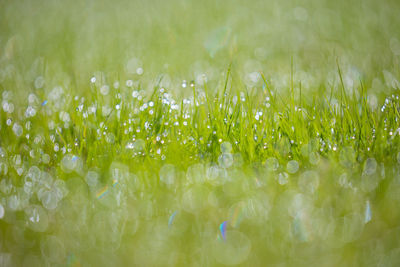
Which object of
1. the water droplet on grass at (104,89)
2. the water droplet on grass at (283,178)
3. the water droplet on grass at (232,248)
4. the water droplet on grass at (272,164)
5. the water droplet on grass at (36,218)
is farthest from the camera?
the water droplet on grass at (104,89)

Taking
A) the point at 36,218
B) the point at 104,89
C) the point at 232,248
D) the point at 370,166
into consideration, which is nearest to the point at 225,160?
the point at 232,248

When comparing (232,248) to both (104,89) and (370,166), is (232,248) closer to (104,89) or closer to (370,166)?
(370,166)

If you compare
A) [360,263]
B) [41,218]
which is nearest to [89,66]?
[41,218]

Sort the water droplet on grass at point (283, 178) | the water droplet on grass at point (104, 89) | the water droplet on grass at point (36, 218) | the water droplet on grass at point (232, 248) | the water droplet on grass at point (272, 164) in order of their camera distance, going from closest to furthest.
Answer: the water droplet on grass at point (232, 248), the water droplet on grass at point (36, 218), the water droplet on grass at point (283, 178), the water droplet on grass at point (272, 164), the water droplet on grass at point (104, 89)

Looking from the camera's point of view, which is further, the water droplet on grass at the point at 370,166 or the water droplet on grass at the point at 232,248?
the water droplet on grass at the point at 370,166

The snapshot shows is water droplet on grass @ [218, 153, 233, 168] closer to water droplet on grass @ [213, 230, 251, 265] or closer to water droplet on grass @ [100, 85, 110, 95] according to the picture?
water droplet on grass @ [213, 230, 251, 265]

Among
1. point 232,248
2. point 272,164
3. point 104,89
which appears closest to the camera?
point 232,248

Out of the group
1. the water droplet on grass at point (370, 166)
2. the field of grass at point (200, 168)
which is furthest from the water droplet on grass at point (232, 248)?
the water droplet on grass at point (370, 166)

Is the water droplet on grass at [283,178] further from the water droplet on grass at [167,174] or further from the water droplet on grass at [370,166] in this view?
the water droplet on grass at [167,174]

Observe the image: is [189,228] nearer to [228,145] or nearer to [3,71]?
[228,145]
